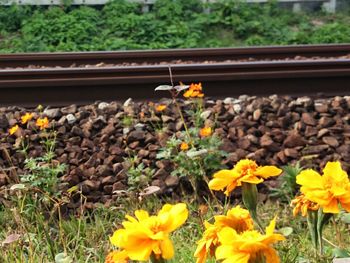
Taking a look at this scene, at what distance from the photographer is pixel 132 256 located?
118cm

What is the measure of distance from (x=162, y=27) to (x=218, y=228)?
8.93m

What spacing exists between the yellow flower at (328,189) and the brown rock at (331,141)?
314 centimetres

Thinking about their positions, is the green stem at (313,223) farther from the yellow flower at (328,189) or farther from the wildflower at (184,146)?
the wildflower at (184,146)

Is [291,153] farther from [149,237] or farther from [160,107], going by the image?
[149,237]

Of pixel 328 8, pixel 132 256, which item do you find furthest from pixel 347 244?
pixel 328 8

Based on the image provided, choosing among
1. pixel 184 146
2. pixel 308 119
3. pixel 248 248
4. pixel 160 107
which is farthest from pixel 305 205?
pixel 308 119

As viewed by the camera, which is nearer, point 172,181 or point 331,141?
point 172,181

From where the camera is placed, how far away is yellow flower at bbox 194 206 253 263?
139 centimetres

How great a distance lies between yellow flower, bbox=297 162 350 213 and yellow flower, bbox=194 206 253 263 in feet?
0.47

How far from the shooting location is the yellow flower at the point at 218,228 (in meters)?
1.39

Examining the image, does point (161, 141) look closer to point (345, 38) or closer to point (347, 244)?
point (347, 244)

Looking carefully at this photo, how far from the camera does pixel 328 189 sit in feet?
4.68

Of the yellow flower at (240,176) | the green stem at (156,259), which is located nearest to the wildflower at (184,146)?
the yellow flower at (240,176)

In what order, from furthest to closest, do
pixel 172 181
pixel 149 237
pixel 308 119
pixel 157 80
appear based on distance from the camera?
pixel 157 80, pixel 308 119, pixel 172 181, pixel 149 237
